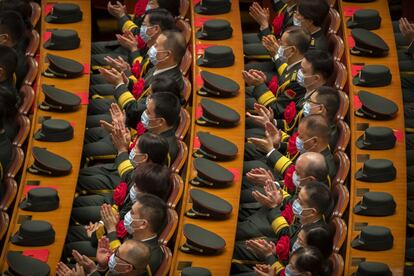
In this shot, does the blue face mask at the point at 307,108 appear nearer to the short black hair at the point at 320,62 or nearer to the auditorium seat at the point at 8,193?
the short black hair at the point at 320,62

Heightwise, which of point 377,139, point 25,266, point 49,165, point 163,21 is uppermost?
point 163,21

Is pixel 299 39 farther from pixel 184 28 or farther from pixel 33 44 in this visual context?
pixel 33 44

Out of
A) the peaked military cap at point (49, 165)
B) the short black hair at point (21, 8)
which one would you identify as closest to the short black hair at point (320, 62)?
the peaked military cap at point (49, 165)

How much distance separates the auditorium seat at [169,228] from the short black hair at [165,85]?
571mm

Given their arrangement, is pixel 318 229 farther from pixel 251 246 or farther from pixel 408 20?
pixel 408 20

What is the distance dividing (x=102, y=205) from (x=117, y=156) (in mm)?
342

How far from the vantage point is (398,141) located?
6215 millimetres

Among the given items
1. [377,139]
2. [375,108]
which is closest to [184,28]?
[375,108]

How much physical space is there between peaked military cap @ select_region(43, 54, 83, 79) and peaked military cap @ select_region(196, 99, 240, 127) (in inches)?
23.6

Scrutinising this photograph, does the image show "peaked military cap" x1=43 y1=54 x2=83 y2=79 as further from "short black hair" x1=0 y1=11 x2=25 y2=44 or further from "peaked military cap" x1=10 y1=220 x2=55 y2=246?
"peaked military cap" x1=10 y1=220 x2=55 y2=246

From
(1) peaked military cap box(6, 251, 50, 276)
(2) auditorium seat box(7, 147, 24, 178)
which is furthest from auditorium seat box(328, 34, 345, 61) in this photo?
(1) peaked military cap box(6, 251, 50, 276)

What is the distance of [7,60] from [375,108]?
60.7 inches

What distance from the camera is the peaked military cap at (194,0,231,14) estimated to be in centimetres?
677

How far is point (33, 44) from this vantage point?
667 cm
